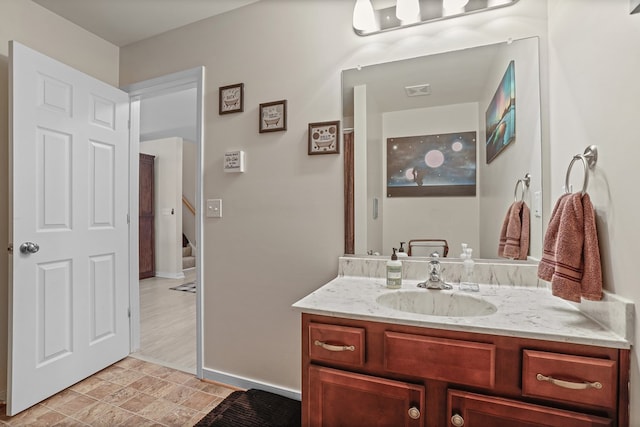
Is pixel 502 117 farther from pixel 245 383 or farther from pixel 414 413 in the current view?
pixel 245 383

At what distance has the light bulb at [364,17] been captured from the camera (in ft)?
5.40

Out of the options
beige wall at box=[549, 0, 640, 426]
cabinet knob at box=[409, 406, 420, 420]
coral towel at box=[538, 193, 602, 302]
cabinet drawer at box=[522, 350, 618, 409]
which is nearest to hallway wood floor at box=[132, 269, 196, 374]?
cabinet knob at box=[409, 406, 420, 420]

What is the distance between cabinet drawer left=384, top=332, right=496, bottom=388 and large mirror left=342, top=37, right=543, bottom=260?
65 cm

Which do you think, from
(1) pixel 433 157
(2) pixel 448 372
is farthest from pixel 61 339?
(1) pixel 433 157

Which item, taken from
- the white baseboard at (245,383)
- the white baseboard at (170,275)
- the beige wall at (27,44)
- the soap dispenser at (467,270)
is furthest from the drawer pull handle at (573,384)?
the white baseboard at (170,275)

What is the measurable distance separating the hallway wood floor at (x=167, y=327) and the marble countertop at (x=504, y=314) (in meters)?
1.54

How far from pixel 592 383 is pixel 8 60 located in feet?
9.78

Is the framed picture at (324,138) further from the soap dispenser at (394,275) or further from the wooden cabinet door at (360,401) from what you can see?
the wooden cabinet door at (360,401)

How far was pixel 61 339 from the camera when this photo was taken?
1.97 meters

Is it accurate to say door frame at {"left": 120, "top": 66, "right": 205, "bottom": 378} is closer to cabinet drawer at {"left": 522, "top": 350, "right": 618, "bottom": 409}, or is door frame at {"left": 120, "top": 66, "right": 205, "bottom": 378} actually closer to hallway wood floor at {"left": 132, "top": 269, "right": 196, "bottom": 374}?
hallway wood floor at {"left": 132, "top": 269, "right": 196, "bottom": 374}

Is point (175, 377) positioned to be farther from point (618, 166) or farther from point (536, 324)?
point (618, 166)

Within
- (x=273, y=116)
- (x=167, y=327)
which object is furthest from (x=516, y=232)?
(x=167, y=327)

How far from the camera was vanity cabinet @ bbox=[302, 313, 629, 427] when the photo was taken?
0.89 metres

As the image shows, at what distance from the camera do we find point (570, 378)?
2.95 ft
